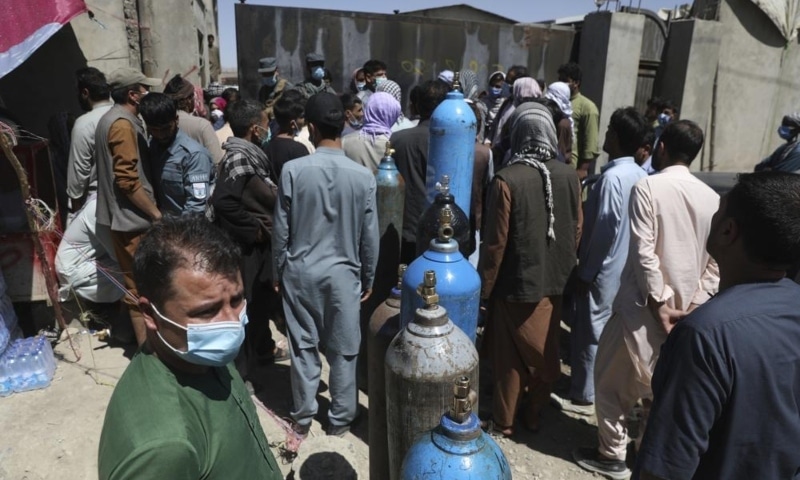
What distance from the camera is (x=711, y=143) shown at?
1062 centimetres

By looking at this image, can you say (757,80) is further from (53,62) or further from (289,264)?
(53,62)

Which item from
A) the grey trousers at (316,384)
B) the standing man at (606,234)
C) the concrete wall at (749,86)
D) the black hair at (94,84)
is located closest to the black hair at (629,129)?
the standing man at (606,234)

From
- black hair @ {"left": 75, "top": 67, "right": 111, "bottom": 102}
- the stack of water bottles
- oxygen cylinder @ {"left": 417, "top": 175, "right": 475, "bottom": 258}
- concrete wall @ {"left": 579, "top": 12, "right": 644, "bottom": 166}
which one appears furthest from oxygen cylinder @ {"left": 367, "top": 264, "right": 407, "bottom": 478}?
concrete wall @ {"left": 579, "top": 12, "right": 644, "bottom": 166}

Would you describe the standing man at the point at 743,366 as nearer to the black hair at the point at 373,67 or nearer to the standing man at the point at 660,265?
the standing man at the point at 660,265

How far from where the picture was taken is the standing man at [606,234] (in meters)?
3.54

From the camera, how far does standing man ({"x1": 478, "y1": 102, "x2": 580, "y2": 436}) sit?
10.6 ft

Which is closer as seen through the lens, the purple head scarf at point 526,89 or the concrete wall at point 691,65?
the purple head scarf at point 526,89

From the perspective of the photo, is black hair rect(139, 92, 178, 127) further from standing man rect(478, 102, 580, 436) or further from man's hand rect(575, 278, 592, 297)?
man's hand rect(575, 278, 592, 297)

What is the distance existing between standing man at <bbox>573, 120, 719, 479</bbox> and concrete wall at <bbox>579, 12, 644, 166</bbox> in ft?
22.1

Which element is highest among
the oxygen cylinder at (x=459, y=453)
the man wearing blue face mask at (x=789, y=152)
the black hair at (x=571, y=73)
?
the black hair at (x=571, y=73)

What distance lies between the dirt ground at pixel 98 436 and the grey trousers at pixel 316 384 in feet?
0.54

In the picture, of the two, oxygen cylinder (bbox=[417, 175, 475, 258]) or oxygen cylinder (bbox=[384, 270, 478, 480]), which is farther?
oxygen cylinder (bbox=[417, 175, 475, 258])

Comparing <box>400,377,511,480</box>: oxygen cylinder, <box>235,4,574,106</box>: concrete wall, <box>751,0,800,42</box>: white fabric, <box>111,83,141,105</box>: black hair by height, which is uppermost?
<box>751,0,800,42</box>: white fabric

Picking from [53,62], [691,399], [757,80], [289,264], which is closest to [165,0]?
[53,62]
